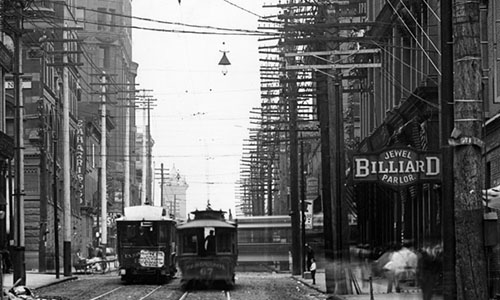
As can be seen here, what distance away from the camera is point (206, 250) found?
41.0 m

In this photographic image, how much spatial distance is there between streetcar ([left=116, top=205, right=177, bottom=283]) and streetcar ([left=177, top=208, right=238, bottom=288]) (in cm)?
277

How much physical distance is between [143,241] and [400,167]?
66.9ft

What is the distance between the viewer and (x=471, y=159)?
15.2 metres

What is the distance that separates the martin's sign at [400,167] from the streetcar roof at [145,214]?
18.8m

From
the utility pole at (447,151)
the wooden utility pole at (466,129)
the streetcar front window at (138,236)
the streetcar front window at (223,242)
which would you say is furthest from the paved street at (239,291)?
the wooden utility pole at (466,129)

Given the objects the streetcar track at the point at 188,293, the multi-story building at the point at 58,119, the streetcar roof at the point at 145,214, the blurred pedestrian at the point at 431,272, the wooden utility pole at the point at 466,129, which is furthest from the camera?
the multi-story building at the point at 58,119

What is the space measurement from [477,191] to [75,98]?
80.9m

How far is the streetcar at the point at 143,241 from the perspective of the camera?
1731 inches

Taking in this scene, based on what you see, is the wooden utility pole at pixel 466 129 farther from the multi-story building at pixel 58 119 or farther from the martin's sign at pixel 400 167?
the multi-story building at pixel 58 119

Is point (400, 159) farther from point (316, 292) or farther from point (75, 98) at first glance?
point (75, 98)

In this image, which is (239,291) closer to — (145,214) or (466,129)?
(145,214)

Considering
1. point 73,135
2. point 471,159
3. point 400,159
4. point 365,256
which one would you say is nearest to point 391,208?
point 365,256

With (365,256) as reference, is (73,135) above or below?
above

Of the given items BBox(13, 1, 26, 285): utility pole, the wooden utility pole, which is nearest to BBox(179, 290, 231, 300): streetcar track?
BBox(13, 1, 26, 285): utility pole
